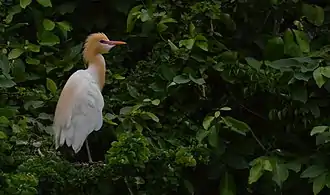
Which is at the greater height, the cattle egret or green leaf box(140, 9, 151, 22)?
green leaf box(140, 9, 151, 22)

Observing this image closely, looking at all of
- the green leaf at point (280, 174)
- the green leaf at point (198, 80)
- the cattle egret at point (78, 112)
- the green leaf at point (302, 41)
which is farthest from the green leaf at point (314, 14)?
the cattle egret at point (78, 112)

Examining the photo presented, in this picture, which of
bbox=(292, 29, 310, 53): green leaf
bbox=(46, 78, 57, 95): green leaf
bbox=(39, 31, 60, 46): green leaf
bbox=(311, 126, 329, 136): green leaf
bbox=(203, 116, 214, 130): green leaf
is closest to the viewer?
bbox=(311, 126, 329, 136): green leaf

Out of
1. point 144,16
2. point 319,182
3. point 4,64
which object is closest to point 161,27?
point 144,16

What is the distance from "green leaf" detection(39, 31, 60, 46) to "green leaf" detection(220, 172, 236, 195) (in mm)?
758

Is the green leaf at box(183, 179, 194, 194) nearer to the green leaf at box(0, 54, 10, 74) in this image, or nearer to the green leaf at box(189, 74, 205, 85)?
the green leaf at box(189, 74, 205, 85)

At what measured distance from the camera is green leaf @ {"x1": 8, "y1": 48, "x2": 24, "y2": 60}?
2363 millimetres

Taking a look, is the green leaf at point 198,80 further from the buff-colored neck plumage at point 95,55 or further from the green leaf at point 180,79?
the buff-colored neck plumage at point 95,55

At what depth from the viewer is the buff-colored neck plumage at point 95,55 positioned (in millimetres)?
2191

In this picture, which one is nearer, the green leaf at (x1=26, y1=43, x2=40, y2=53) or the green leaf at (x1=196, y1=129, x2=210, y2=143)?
the green leaf at (x1=196, y1=129, x2=210, y2=143)

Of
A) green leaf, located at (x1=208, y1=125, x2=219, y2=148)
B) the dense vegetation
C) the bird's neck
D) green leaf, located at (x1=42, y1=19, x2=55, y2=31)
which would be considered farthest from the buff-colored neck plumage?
green leaf, located at (x1=208, y1=125, x2=219, y2=148)

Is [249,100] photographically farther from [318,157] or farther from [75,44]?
[75,44]

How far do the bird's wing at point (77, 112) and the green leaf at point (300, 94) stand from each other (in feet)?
1.98

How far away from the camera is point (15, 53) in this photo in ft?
A: 7.79

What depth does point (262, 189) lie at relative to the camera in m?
2.34
